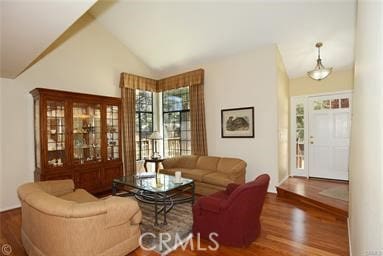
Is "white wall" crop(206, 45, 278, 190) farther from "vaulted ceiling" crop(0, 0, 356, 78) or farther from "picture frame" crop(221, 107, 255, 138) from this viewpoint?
"vaulted ceiling" crop(0, 0, 356, 78)

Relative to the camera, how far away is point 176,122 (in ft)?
21.0

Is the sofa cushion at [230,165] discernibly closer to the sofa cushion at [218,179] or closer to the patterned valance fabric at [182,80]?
the sofa cushion at [218,179]

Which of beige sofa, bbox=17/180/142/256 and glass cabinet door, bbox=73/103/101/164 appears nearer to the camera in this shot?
beige sofa, bbox=17/180/142/256

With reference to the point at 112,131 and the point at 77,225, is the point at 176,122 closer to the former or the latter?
the point at 112,131

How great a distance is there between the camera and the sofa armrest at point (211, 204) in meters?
2.64

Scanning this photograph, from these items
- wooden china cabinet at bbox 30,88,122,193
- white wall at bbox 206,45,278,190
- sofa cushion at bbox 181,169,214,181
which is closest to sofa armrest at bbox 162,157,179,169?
sofa cushion at bbox 181,169,214,181

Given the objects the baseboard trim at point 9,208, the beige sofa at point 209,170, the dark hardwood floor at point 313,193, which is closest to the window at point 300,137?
the dark hardwood floor at point 313,193

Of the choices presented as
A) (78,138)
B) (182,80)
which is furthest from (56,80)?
(182,80)

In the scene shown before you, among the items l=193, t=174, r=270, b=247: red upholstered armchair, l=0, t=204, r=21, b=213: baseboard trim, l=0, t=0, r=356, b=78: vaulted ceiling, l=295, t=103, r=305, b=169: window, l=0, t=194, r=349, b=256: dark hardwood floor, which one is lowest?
l=0, t=204, r=21, b=213: baseboard trim

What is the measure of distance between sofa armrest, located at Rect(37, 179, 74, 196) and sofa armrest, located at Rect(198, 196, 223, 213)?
6.85ft

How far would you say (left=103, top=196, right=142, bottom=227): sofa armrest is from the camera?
7.08ft

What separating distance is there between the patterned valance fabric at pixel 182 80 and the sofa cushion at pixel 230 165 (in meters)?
2.12

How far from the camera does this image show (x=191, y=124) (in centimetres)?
577

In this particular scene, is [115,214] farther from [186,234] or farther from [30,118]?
[30,118]
